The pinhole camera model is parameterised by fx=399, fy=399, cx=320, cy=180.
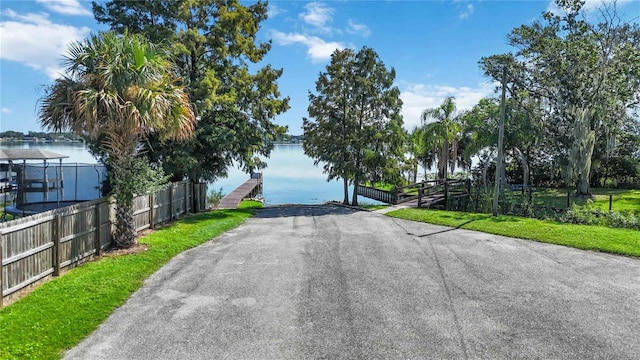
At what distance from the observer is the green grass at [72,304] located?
573 centimetres

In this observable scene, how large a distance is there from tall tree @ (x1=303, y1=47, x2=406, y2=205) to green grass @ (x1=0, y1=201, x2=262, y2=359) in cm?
1393

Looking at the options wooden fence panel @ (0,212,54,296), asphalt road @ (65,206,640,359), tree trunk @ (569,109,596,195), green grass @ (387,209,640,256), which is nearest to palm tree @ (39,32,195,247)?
wooden fence panel @ (0,212,54,296)

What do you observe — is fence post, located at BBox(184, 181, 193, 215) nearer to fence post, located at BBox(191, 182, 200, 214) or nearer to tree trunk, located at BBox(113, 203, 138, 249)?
fence post, located at BBox(191, 182, 200, 214)

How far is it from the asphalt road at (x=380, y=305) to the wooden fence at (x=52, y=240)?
2.02 m

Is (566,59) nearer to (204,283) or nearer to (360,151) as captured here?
(360,151)

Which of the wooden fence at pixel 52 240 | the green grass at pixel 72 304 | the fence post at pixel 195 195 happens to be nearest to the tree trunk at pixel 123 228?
the wooden fence at pixel 52 240

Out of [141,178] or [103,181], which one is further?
[103,181]

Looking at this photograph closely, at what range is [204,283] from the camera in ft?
28.4

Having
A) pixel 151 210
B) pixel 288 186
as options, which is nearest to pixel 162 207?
pixel 151 210

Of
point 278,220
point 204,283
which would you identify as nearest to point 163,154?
point 278,220

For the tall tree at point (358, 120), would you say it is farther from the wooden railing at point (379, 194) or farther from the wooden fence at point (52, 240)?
the wooden fence at point (52, 240)

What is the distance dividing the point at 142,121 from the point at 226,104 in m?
9.02

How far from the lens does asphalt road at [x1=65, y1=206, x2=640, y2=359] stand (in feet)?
19.2

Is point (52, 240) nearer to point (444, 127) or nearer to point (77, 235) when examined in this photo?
point (77, 235)
